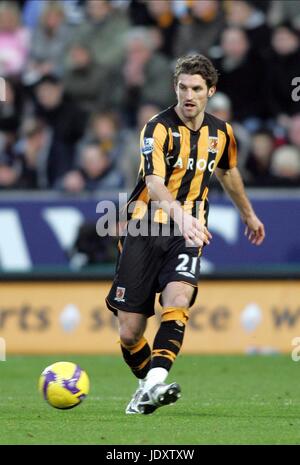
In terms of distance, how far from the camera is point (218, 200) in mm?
13258

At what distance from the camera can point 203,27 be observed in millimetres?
14297

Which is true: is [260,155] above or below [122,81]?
below

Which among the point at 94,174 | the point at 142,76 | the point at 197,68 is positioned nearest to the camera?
the point at 197,68

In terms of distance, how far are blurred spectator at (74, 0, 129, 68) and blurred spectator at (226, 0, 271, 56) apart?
138 cm

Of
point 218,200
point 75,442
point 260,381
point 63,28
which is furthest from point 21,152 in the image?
point 75,442

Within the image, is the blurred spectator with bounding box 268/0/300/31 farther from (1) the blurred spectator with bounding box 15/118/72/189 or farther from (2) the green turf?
(2) the green turf

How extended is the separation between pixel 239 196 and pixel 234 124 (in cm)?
600

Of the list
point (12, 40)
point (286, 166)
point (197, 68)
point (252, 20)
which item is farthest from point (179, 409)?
point (12, 40)

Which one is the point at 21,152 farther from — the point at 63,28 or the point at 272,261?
the point at 272,261

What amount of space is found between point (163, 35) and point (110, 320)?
393cm

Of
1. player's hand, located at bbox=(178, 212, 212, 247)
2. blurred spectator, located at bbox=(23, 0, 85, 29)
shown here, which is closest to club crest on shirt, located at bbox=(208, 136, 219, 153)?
player's hand, located at bbox=(178, 212, 212, 247)

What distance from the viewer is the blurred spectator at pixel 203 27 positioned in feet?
46.8

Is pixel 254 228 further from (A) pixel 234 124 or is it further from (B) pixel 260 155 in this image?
(A) pixel 234 124

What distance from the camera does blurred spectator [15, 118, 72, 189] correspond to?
1408cm
